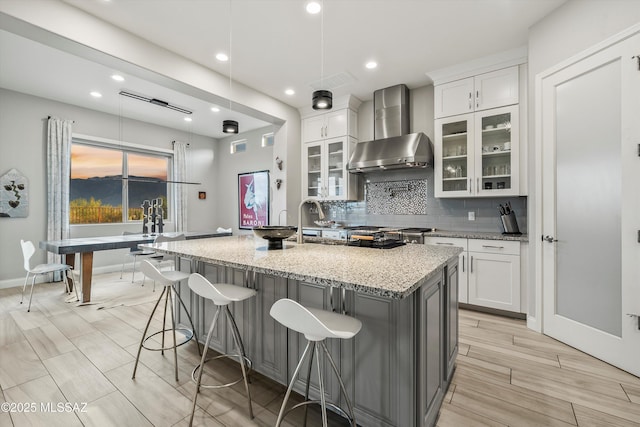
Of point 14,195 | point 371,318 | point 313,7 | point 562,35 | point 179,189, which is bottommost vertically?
point 371,318

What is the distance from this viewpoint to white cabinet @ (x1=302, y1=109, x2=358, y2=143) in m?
4.57

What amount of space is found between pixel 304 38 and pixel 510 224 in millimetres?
3053

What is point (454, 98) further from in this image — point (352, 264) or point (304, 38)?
point (352, 264)

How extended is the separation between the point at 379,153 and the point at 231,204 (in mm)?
4404

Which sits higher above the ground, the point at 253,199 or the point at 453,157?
the point at 453,157

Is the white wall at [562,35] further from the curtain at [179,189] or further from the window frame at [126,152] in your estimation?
the window frame at [126,152]

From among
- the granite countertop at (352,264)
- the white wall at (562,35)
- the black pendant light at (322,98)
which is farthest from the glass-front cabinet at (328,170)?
the granite countertop at (352,264)

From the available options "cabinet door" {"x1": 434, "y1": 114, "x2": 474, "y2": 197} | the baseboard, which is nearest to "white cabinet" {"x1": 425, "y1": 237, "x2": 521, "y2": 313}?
"cabinet door" {"x1": 434, "y1": 114, "x2": 474, "y2": 197}

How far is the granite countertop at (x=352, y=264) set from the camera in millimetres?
1146

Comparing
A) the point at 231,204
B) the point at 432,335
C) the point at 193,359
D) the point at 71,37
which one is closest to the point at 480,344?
the point at 432,335

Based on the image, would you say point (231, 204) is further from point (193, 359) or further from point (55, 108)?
point (193, 359)

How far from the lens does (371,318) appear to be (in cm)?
144

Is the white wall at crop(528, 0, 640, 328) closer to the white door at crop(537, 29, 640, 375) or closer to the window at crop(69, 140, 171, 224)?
the white door at crop(537, 29, 640, 375)

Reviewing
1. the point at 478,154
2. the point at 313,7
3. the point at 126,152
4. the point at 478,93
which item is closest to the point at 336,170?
the point at 478,154
